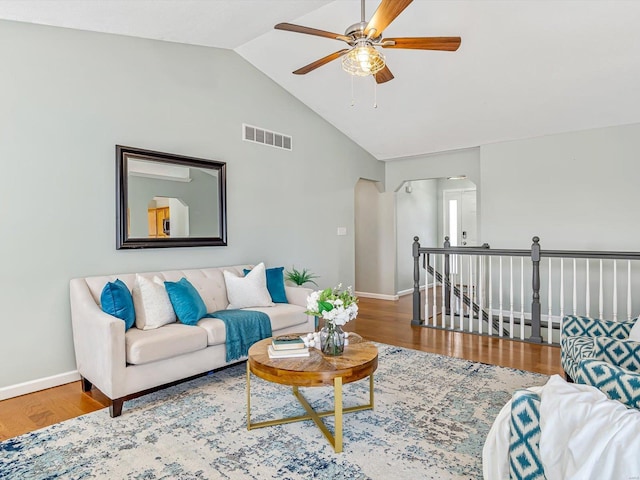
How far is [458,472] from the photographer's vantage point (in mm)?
1991

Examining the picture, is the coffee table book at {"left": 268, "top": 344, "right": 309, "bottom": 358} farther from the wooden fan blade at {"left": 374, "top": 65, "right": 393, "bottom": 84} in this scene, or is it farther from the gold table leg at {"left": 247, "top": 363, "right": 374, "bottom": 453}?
the wooden fan blade at {"left": 374, "top": 65, "right": 393, "bottom": 84}

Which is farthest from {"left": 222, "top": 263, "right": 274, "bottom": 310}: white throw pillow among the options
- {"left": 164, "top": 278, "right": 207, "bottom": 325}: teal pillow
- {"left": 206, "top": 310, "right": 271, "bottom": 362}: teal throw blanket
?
{"left": 164, "top": 278, "right": 207, "bottom": 325}: teal pillow

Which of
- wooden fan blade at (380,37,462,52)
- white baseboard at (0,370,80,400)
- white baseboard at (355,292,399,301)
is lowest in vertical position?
white baseboard at (0,370,80,400)

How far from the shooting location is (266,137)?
5.07 metres

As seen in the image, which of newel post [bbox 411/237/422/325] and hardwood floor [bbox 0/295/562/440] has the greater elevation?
newel post [bbox 411/237/422/325]

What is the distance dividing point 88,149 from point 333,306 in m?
2.66

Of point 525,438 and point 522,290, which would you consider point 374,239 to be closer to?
point 522,290

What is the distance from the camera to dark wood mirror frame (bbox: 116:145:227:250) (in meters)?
3.61

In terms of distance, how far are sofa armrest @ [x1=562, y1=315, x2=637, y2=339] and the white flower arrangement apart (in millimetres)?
1618

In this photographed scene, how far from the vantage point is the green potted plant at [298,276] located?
5.14 meters

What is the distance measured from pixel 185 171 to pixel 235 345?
197 cm

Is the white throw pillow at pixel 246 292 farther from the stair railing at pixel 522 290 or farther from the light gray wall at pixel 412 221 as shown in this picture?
the light gray wall at pixel 412 221

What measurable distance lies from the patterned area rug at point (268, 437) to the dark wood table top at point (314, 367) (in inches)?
15.8

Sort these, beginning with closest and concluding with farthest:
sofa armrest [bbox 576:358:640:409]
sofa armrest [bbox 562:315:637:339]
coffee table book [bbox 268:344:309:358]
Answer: sofa armrest [bbox 576:358:640:409] → coffee table book [bbox 268:344:309:358] → sofa armrest [bbox 562:315:637:339]
